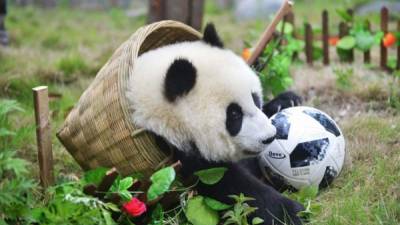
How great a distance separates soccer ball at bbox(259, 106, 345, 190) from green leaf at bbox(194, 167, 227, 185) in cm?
50

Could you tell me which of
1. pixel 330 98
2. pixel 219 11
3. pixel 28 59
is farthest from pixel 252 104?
pixel 219 11

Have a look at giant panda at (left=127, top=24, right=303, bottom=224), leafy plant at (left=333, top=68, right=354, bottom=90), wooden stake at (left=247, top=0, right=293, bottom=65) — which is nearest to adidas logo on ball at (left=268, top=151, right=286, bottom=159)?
giant panda at (left=127, top=24, right=303, bottom=224)

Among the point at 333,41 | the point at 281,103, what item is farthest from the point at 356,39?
the point at 281,103

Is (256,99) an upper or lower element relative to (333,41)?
upper

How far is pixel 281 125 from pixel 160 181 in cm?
89

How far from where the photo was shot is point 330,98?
424cm

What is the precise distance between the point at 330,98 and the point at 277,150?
1360 mm

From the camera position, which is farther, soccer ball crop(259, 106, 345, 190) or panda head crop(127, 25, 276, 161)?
soccer ball crop(259, 106, 345, 190)

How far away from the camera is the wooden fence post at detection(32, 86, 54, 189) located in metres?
2.77

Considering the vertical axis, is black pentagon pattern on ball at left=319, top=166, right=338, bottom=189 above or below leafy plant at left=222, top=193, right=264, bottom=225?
below

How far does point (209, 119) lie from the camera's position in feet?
8.41

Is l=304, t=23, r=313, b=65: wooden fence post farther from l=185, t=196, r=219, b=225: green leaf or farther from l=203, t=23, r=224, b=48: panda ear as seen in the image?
l=185, t=196, r=219, b=225: green leaf

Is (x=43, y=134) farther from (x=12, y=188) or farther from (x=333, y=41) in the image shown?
(x=333, y=41)

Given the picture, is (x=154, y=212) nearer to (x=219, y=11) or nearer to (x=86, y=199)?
(x=86, y=199)
